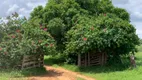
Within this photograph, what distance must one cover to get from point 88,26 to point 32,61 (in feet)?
15.8

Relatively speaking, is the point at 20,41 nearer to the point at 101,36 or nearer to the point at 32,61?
the point at 32,61

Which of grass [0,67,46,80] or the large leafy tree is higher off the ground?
the large leafy tree

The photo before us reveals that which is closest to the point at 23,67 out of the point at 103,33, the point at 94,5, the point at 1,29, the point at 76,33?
the point at 1,29

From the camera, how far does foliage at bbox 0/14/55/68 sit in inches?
660

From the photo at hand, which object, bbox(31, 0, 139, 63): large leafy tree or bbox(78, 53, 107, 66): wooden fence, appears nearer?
bbox(31, 0, 139, 63): large leafy tree

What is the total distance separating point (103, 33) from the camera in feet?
63.6

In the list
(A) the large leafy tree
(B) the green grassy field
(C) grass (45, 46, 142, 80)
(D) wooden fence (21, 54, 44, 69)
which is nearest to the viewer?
(B) the green grassy field

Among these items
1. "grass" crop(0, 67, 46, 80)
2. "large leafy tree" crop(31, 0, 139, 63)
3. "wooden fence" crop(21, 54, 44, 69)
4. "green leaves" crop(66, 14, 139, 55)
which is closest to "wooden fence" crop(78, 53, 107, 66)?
"large leafy tree" crop(31, 0, 139, 63)

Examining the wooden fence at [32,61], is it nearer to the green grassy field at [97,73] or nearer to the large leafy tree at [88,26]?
the green grassy field at [97,73]

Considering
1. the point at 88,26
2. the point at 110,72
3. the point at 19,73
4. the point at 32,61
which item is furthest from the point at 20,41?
the point at 110,72

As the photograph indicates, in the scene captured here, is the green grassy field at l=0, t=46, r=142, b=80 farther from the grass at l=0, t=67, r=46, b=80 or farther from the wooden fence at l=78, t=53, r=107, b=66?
the wooden fence at l=78, t=53, r=107, b=66

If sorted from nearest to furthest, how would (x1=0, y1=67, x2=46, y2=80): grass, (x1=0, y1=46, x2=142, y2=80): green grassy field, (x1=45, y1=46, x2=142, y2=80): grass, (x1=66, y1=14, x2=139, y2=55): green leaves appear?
(x1=0, y1=67, x2=46, y2=80): grass
(x1=0, y1=46, x2=142, y2=80): green grassy field
(x1=45, y1=46, x2=142, y2=80): grass
(x1=66, y1=14, x2=139, y2=55): green leaves

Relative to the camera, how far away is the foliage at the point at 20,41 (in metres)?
16.8

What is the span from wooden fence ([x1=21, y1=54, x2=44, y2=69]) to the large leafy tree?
2.61 metres
